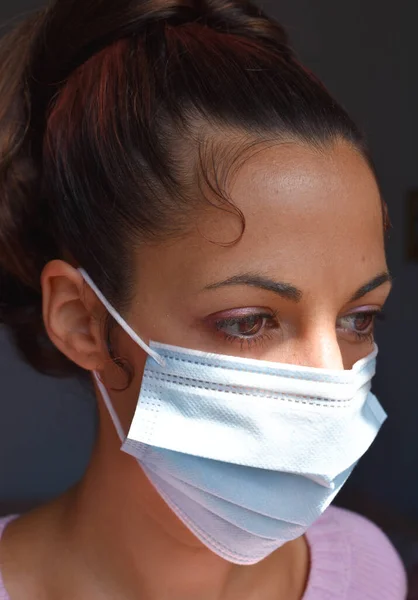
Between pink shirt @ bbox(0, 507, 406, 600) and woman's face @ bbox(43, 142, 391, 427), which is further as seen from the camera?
pink shirt @ bbox(0, 507, 406, 600)

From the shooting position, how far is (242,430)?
1.16 m

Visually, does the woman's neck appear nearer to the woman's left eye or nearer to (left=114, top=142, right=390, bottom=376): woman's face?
(left=114, top=142, right=390, bottom=376): woman's face

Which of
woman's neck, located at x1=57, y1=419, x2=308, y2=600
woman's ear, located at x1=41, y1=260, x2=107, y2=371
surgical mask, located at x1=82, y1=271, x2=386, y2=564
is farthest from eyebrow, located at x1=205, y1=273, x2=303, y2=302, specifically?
woman's neck, located at x1=57, y1=419, x2=308, y2=600

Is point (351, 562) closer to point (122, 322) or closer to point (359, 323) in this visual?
point (359, 323)

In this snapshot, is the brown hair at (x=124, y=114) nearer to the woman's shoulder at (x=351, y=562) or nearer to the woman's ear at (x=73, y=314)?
the woman's ear at (x=73, y=314)

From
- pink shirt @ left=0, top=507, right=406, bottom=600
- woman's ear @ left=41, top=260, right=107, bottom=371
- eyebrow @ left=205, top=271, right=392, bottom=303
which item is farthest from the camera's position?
pink shirt @ left=0, top=507, right=406, bottom=600

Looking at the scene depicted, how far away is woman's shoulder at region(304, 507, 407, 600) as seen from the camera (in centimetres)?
155

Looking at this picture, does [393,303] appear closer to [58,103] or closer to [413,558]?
[413,558]

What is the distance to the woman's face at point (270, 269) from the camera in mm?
1119

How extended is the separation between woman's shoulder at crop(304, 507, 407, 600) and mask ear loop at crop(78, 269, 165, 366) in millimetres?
623

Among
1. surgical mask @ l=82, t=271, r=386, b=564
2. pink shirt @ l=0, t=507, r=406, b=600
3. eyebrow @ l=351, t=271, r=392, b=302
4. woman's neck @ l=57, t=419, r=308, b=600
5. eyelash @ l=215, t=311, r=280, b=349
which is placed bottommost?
pink shirt @ l=0, t=507, r=406, b=600

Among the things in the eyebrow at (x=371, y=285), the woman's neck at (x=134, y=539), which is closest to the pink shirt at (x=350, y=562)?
the woman's neck at (x=134, y=539)

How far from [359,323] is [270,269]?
237mm

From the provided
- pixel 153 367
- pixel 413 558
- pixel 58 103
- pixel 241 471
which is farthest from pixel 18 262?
pixel 413 558
